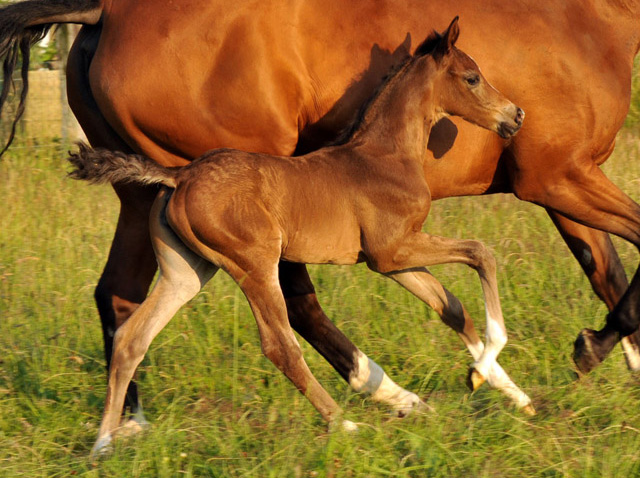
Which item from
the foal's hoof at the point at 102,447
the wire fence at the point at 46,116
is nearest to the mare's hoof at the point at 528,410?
the foal's hoof at the point at 102,447

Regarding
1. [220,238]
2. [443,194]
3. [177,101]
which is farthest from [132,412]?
[443,194]

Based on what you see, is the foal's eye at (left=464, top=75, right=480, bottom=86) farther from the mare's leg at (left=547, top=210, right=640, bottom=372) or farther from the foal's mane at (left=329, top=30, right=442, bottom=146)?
the mare's leg at (left=547, top=210, right=640, bottom=372)

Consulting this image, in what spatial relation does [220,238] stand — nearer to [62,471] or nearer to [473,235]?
[62,471]

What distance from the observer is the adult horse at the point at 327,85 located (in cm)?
393

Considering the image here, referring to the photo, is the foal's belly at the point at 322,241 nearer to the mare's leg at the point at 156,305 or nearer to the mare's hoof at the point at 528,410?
the mare's leg at the point at 156,305

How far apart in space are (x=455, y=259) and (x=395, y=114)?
669mm

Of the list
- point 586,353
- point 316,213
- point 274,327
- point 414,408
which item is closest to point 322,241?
point 316,213

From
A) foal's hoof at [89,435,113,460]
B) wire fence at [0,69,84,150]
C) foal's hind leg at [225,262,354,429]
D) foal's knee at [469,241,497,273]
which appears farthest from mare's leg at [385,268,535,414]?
wire fence at [0,69,84,150]

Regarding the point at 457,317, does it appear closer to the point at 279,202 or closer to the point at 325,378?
the point at 325,378

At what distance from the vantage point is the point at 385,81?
13.0ft

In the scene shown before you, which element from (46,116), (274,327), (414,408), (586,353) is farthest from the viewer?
(46,116)

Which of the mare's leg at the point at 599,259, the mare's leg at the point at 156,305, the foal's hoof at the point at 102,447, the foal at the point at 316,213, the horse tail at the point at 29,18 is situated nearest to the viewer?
the foal's hoof at the point at 102,447

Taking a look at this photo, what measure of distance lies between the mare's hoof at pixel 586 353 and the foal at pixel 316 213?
611 millimetres

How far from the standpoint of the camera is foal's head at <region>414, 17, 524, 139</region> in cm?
→ 387
